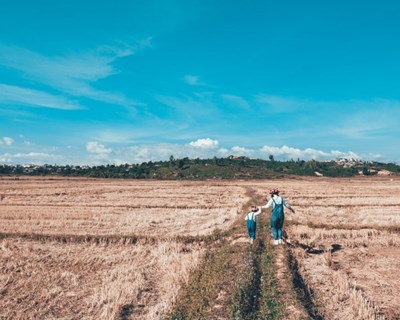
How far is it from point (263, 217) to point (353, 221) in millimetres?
5517

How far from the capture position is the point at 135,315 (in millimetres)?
9078

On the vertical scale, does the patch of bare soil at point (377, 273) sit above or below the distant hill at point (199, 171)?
below

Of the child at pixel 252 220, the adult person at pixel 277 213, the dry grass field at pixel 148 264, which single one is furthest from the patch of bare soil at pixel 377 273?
the child at pixel 252 220

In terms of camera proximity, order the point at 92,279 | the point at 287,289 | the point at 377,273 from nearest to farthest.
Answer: the point at 287,289
the point at 92,279
the point at 377,273

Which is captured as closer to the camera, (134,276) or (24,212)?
(134,276)

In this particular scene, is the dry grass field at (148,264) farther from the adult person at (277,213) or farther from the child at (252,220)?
the child at (252,220)

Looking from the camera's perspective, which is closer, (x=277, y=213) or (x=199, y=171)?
(x=277, y=213)

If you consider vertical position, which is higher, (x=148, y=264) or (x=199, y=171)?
(x=199, y=171)

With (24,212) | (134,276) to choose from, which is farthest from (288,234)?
(24,212)

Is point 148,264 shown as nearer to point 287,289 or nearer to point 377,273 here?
point 287,289

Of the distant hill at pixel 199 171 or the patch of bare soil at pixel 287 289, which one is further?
the distant hill at pixel 199 171

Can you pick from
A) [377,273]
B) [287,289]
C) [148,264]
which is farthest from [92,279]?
[377,273]

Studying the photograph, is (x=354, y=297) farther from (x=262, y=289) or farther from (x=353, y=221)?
(x=353, y=221)

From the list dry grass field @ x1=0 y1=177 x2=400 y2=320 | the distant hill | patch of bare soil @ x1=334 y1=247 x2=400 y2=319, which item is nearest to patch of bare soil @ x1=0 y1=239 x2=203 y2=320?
dry grass field @ x1=0 y1=177 x2=400 y2=320
